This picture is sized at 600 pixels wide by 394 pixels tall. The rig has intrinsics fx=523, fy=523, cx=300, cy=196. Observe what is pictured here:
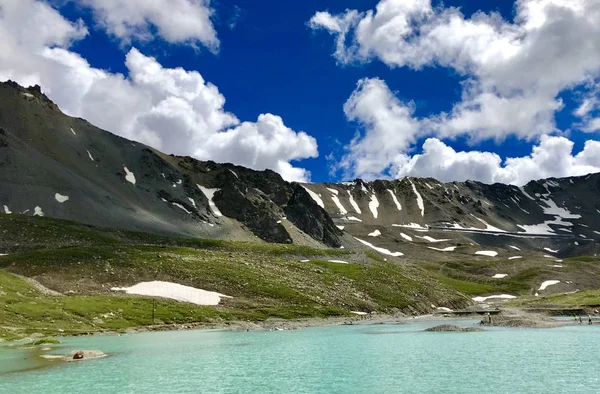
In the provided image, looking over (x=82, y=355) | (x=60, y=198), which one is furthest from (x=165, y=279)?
(x=60, y=198)

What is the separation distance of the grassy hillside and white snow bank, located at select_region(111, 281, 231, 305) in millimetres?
2893

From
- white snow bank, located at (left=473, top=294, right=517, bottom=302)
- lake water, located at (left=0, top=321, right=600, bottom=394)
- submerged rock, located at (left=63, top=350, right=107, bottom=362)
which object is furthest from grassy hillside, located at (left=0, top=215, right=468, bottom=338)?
white snow bank, located at (left=473, top=294, right=517, bottom=302)

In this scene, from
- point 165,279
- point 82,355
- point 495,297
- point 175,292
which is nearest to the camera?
point 82,355

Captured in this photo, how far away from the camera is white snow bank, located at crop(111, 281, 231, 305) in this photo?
102 meters

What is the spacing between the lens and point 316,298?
118875 mm

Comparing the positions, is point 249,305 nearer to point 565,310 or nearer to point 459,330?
point 459,330

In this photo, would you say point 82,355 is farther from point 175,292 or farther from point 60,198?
point 60,198

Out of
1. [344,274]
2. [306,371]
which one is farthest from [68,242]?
[306,371]

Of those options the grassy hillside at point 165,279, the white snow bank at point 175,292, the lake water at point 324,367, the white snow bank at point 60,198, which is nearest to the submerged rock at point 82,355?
the lake water at point 324,367

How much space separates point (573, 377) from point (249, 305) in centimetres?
7683

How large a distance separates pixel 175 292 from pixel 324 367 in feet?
223

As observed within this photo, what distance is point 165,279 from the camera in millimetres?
112188

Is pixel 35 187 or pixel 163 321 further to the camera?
pixel 35 187


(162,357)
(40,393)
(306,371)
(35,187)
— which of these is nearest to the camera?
(40,393)
